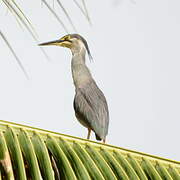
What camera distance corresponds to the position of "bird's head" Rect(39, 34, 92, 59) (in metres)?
5.91

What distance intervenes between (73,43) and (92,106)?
133 centimetres

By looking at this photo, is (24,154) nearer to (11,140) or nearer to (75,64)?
(11,140)

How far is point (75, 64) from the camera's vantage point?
5.51 meters

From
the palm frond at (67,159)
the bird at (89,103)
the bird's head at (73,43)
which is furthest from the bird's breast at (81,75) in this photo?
the palm frond at (67,159)

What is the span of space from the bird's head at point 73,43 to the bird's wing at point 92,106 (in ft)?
2.94

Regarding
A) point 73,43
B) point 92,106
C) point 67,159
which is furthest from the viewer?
point 73,43

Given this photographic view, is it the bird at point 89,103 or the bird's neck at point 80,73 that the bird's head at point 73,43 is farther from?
the bird at point 89,103

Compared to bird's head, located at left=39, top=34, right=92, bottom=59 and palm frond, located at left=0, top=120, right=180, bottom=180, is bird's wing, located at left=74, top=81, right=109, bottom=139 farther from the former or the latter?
palm frond, located at left=0, top=120, right=180, bottom=180

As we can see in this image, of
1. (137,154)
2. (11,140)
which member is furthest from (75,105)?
(11,140)

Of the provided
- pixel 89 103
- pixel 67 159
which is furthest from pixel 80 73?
pixel 67 159

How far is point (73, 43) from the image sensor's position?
601cm

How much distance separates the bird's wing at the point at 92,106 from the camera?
4.68 metres

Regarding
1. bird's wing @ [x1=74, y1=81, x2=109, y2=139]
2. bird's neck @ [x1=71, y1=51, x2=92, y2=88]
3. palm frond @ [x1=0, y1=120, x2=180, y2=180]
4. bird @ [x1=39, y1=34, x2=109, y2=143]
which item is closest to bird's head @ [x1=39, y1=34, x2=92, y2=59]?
bird's neck @ [x1=71, y1=51, x2=92, y2=88]

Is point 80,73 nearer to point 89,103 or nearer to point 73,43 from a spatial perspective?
point 89,103
